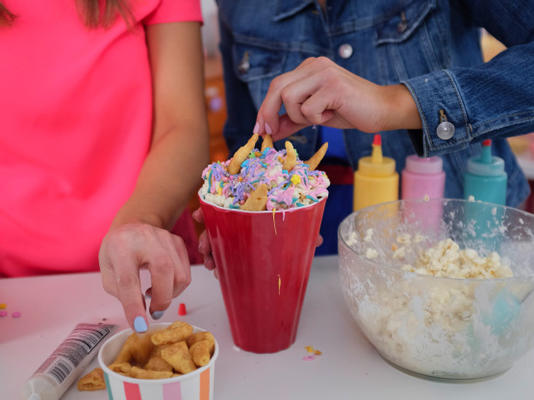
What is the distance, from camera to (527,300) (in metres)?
0.67

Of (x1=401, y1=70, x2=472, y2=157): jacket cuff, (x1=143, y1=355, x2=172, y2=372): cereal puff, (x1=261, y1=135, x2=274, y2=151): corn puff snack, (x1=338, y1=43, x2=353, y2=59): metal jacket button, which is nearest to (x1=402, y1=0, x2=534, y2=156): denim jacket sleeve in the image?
(x1=401, y1=70, x2=472, y2=157): jacket cuff

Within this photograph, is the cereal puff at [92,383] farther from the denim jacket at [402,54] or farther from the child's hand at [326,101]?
the denim jacket at [402,54]

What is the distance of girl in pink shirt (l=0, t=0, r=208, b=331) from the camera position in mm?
1035

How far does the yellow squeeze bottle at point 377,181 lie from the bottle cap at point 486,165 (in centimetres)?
16

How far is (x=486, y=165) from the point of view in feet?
3.57

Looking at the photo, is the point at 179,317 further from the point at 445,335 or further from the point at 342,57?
the point at 342,57

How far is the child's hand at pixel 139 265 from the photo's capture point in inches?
27.4

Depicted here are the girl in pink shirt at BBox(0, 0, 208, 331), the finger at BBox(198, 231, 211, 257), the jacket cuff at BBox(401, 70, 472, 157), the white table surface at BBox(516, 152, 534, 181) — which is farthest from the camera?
the white table surface at BBox(516, 152, 534, 181)

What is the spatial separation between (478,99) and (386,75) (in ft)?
1.14

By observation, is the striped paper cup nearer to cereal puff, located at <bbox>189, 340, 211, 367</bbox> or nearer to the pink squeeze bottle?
cereal puff, located at <bbox>189, 340, 211, 367</bbox>

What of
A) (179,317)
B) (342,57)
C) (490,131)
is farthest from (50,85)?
(490,131)

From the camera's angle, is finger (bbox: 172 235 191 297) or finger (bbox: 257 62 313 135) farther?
finger (bbox: 257 62 313 135)

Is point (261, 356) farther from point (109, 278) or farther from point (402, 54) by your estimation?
point (402, 54)

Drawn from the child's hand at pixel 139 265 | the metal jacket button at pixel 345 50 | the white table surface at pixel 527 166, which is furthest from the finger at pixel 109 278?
the white table surface at pixel 527 166
